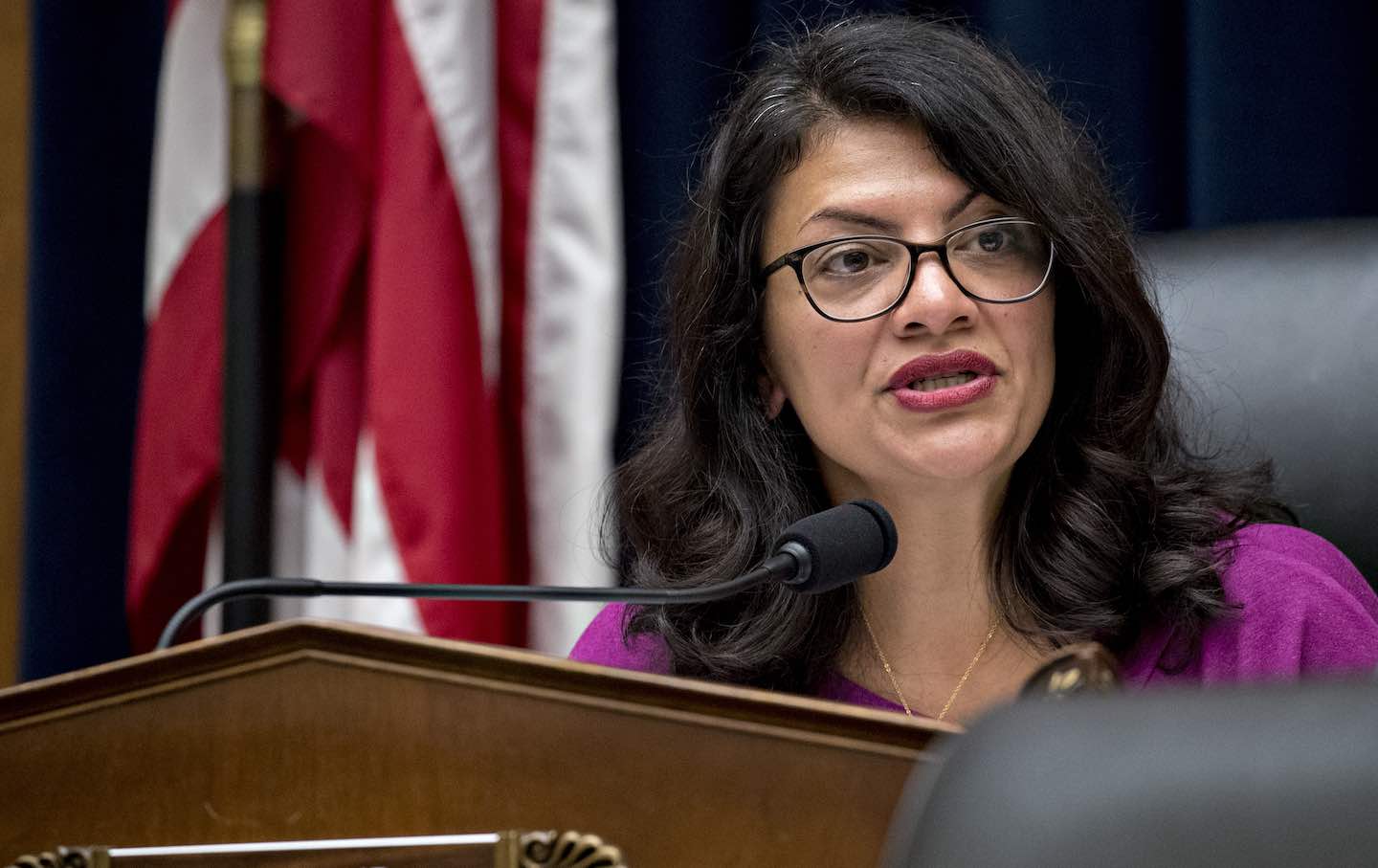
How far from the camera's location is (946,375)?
1.34 metres

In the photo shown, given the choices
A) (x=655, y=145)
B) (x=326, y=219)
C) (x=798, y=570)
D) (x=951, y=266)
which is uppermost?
(x=655, y=145)

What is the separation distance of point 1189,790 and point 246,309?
2.00 metres

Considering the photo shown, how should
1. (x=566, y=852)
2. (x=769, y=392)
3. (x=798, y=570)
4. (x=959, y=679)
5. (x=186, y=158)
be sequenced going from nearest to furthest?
(x=566, y=852)
(x=798, y=570)
(x=959, y=679)
(x=769, y=392)
(x=186, y=158)

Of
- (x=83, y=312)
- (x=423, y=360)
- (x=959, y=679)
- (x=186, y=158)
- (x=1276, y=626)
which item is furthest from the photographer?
(x=83, y=312)

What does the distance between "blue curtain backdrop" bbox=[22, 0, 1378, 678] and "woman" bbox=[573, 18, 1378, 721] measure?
0.42 metres

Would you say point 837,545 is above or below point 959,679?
above

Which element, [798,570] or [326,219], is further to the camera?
[326,219]

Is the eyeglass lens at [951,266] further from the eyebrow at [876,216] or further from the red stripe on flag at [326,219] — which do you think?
the red stripe on flag at [326,219]

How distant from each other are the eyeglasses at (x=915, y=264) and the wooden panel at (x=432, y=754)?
2.23ft

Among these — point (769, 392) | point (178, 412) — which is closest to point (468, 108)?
point (178, 412)

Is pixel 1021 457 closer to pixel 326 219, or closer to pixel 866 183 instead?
pixel 866 183

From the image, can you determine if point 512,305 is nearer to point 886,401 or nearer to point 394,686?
point 886,401

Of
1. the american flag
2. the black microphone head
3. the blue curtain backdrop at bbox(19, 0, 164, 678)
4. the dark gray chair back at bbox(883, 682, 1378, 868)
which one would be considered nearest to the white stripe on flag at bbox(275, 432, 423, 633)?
the american flag

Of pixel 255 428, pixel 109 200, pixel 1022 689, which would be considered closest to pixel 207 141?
pixel 109 200
